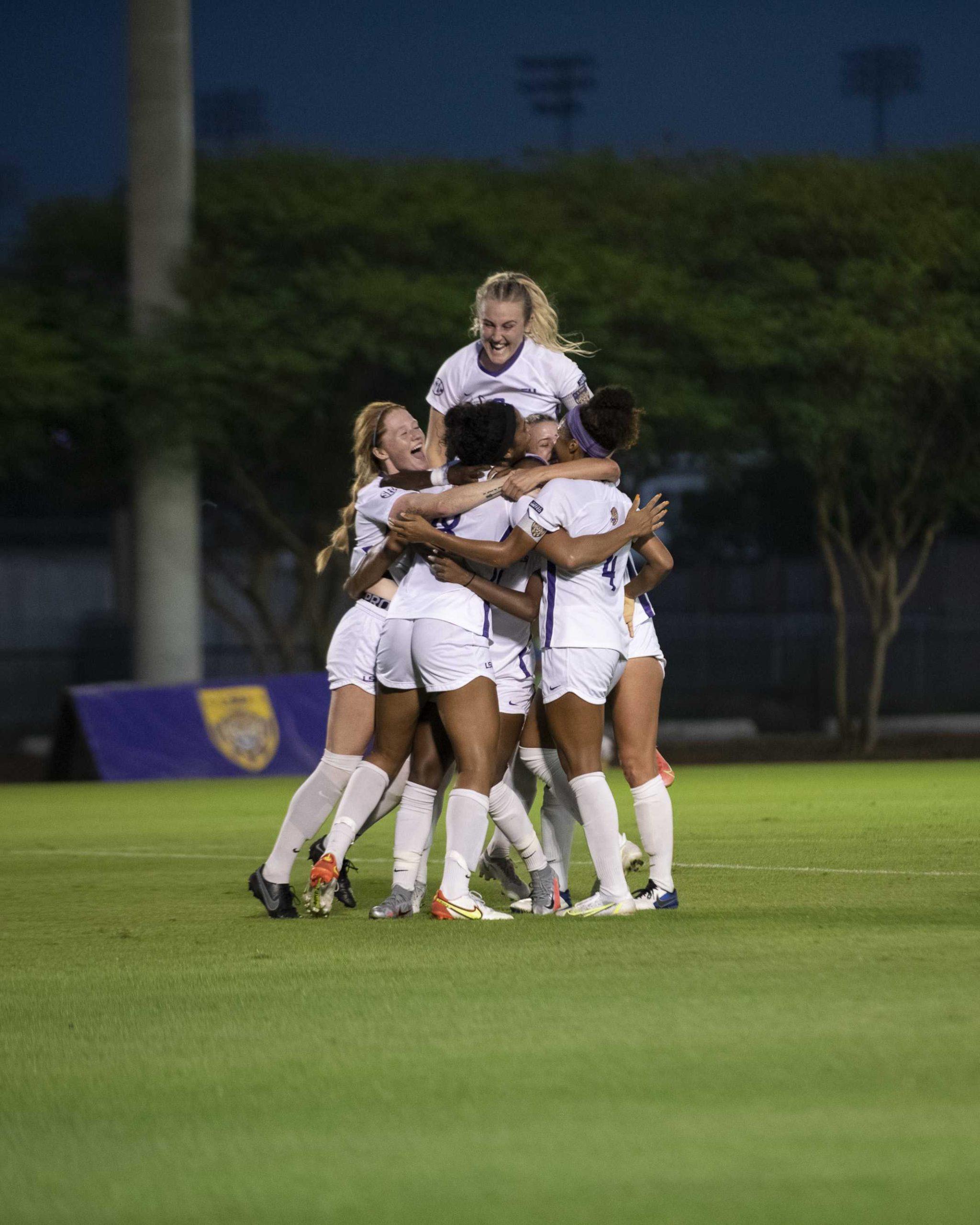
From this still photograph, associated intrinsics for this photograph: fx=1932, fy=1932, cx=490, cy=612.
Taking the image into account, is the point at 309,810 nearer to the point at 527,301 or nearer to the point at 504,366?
the point at 504,366

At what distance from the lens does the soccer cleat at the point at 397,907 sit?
8.16 m

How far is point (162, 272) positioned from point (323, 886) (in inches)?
672

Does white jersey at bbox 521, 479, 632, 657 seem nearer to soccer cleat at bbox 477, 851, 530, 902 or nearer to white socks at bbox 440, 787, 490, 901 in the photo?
white socks at bbox 440, 787, 490, 901

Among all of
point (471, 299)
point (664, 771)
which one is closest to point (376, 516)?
point (664, 771)

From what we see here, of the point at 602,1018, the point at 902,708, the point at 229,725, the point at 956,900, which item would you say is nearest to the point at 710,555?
the point at 902,708

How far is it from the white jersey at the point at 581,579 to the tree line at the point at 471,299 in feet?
49.3

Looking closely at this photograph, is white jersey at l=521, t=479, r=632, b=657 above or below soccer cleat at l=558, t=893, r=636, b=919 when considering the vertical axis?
above

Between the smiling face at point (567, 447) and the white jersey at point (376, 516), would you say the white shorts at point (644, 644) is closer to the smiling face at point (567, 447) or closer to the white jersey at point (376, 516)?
the smiling face at point (567, 447)

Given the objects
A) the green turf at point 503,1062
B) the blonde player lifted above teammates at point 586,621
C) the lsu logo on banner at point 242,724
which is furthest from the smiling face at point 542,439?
the lsu logo on banner at point 242,724

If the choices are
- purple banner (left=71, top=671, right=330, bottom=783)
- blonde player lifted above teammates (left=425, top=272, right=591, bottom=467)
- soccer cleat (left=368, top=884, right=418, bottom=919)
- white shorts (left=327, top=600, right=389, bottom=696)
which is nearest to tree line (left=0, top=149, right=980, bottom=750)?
purple banner (left=71, top=671, right=330, bottom=783)

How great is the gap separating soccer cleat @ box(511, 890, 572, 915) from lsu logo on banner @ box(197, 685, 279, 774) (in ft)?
42.9

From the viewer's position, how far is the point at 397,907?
8.17 meters

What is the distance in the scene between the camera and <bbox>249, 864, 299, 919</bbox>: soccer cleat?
328 inches

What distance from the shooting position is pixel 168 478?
24.5 metres
